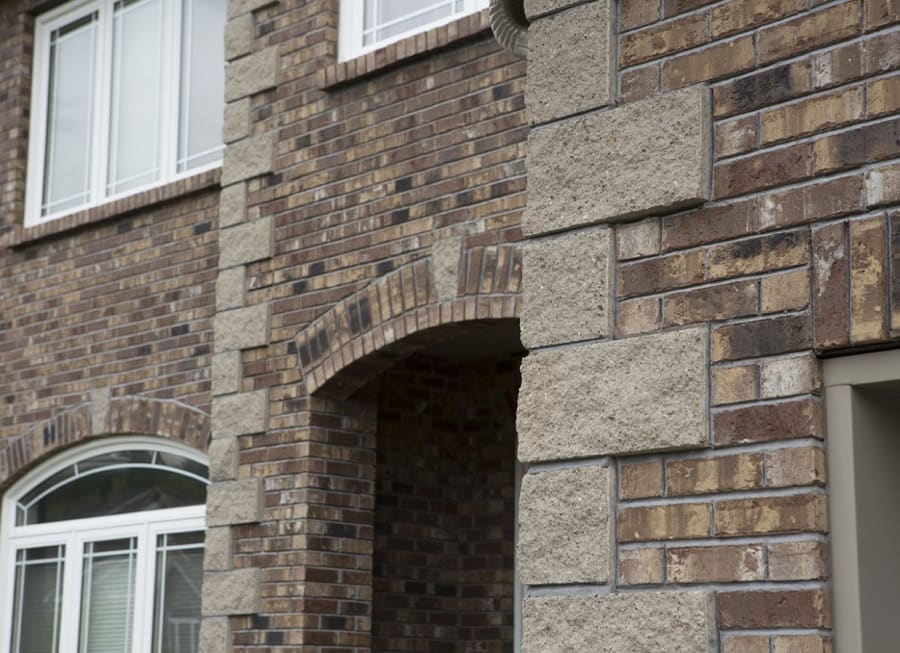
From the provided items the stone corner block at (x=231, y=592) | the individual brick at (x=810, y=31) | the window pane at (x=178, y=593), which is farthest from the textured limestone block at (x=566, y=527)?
the window pane at (x=178, y=593)

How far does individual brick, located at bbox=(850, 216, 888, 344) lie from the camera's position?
2.78 meters

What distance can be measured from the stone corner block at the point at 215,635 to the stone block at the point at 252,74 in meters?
2.86

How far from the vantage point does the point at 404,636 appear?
808cm

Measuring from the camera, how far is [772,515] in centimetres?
288

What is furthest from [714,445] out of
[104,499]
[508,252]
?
[104,499]

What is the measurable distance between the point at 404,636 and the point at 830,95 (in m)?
5.66

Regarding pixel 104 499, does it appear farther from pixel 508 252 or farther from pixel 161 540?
pixel 508 252

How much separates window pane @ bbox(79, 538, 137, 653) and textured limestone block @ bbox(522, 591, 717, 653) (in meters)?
5.90

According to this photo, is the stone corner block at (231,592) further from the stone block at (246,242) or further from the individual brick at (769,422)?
the individual brick at (769,422)

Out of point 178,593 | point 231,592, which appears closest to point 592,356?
point 231,592

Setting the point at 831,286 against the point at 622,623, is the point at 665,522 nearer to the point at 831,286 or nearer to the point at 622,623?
the point at 622,623

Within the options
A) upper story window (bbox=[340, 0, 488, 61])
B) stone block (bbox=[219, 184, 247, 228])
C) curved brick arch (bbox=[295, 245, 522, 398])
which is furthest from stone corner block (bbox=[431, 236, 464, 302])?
stone block (bbox=[219, 184, 247, 228])

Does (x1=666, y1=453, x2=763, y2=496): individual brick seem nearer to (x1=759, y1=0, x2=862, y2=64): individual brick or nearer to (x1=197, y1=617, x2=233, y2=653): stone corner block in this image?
(x1=759, y1=0, x2=862, y2=64): individual brick

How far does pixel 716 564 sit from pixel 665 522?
0.50 feet
